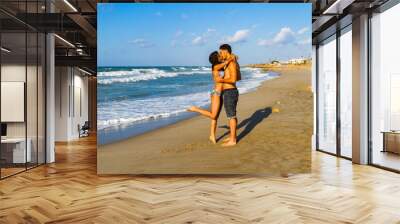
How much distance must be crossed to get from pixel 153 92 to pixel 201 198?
2.38 meters

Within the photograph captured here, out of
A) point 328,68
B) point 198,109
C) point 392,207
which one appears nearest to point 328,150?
point 328,68

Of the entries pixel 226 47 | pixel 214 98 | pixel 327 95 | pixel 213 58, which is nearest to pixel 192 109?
pixel 214 98

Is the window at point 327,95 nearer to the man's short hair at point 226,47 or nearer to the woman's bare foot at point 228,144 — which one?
the man's short hair at point 226,47

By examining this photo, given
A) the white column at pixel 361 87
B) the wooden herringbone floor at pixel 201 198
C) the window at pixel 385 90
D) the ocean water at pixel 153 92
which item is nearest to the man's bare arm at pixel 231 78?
the ocean water at pixel 153 92

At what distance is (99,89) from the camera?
22.0ft

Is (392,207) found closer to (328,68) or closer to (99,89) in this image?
(99,89)

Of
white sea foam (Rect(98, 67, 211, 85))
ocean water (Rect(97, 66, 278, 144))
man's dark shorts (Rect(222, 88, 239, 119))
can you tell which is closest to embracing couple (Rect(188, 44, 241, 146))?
man's dark shorts (Rect(222, 88, 239, 119))

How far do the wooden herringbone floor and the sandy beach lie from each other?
0.61 ft

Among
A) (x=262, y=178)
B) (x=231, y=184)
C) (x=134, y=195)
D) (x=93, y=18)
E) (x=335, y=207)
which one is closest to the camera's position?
(x=335, y=207)

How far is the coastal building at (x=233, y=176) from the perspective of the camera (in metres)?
4.38

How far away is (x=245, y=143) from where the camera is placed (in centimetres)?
673

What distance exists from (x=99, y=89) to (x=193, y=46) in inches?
67.0

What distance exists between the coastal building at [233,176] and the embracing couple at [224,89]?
93cm

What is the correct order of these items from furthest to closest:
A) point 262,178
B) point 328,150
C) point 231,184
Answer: point 328,150, point 262,178, point 231,184
